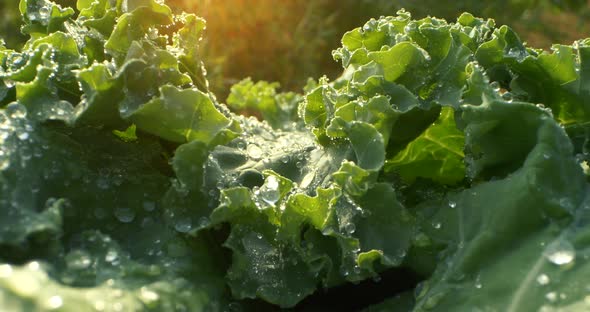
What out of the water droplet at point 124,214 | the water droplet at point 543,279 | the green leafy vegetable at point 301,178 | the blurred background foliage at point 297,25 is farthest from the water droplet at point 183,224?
the blurred background foliage at point 297,25

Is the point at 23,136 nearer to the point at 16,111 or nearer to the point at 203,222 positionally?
the point at 16,111

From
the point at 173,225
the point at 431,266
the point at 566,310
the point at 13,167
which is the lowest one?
the point at 431,266

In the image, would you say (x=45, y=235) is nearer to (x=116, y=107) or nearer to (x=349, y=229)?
(x=116, y=107)

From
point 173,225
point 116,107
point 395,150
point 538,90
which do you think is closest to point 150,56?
point 116,107

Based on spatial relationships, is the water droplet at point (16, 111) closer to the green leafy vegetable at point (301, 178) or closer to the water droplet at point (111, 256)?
the green leafy vegetable at point (301, 178)

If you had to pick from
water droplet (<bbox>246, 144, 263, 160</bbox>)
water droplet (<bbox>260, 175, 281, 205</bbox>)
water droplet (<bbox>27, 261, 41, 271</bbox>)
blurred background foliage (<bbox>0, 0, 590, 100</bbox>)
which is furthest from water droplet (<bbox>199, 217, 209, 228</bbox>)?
blurred background foliage (<bbox>0, 0, 590, 100</bbox>)

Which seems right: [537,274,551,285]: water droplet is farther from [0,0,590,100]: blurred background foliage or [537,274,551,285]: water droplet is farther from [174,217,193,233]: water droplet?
[0,0,590,100]: blurred background foliage
